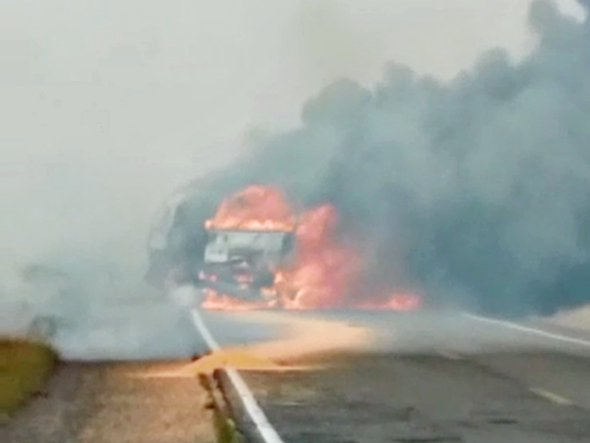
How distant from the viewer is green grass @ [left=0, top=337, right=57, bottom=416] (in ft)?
49.7

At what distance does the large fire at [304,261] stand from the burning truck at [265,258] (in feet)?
0.07

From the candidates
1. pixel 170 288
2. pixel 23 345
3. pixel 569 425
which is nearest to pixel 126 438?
pixel 569 425

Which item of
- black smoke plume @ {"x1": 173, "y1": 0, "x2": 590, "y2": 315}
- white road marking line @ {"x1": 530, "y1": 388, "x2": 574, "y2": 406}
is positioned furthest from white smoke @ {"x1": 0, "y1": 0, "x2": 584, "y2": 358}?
white road marking line @ {"x1": 530, "y1": 388, "x2": 574, "y2": 406}

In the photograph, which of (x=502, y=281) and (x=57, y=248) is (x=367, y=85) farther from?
(x=57, y=248)

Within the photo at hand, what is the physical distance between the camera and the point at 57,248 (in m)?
28.9

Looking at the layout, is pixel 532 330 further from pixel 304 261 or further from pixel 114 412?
pixel 114 412

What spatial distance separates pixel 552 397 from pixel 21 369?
769cm

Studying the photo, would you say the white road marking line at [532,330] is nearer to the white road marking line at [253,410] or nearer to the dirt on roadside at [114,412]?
the white road marking line at [253,410]

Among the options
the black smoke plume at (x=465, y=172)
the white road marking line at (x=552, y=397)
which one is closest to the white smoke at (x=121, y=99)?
the black smoke plume at (x=465, y=172)

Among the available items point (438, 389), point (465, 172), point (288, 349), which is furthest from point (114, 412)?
point (465, 172)

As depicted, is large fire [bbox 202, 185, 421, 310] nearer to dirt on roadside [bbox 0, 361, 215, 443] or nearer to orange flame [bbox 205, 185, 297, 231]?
orange flame [bbox 205, 185, 297, 231]

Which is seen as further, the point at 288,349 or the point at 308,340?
the point at 308,340

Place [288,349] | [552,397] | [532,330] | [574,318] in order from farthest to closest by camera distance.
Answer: [574,318], [532,330], [288,349], [552,397]

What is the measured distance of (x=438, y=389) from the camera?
50.3 feet
